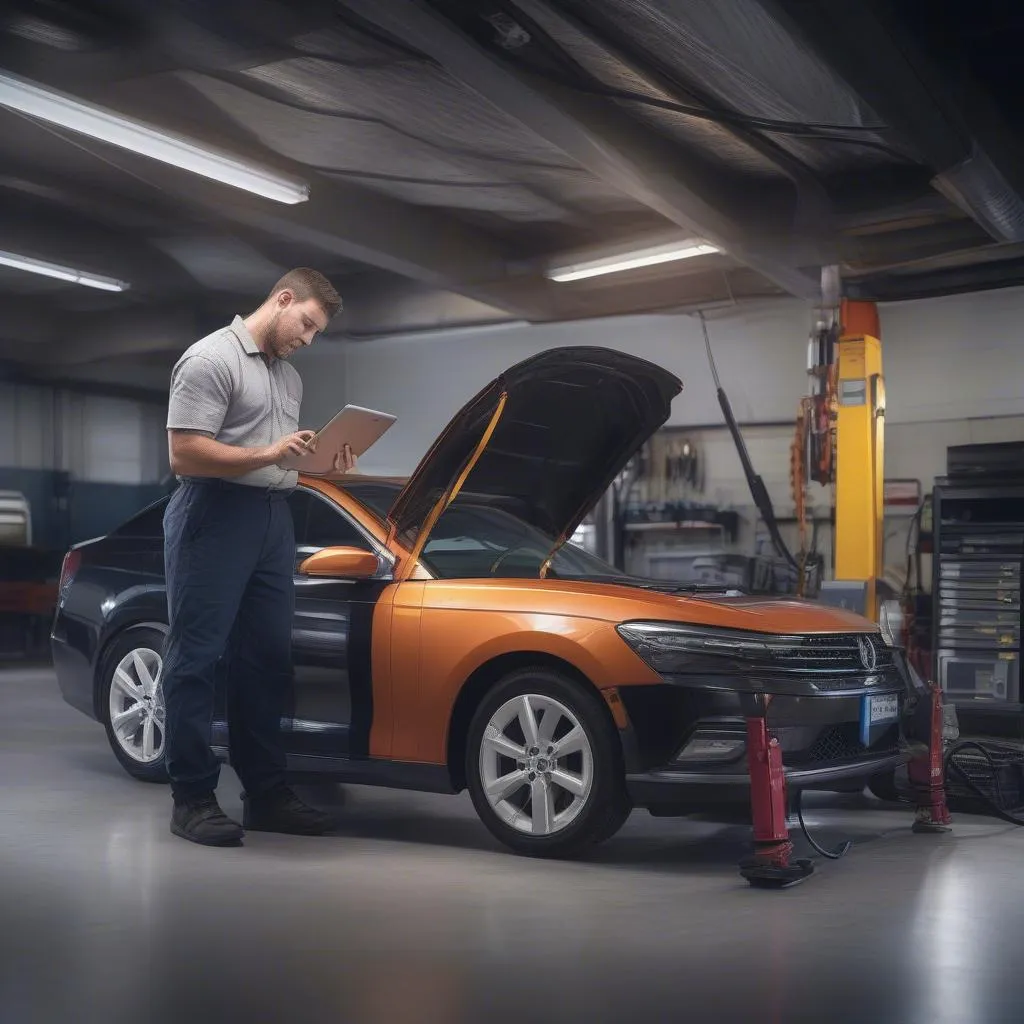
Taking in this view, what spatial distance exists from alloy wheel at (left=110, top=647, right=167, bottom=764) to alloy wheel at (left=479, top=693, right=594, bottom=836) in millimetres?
1784

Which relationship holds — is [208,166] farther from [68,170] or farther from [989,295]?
[989,295]

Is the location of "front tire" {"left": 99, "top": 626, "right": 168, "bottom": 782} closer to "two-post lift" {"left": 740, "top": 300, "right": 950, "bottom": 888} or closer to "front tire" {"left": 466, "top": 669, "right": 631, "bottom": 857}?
"front tire" {"left": 466, "top": 669, "right": 631, "bottom": 857}

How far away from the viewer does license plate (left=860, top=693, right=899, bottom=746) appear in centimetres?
429

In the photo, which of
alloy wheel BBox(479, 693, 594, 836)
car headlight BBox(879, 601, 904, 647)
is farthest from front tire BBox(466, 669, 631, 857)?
car headlight BBox(879, 601, 904, 647)

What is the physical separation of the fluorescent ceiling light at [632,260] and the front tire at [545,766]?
21.7 ft

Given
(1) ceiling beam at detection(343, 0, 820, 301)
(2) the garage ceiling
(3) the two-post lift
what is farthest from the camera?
(3) the two-post lift

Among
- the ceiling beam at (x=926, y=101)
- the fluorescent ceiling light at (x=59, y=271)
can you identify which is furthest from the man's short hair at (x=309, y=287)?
the fluorescent ceiling light at (x=59, y=271)

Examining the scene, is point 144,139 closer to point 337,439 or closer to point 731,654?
point 337,439

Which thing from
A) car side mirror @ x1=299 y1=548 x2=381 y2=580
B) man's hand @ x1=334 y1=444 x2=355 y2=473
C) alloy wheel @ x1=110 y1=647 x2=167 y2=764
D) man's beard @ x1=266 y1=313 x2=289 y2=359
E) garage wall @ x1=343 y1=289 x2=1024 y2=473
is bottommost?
alloy wheel @ x1=110 y1=647 x2=167 y2=764

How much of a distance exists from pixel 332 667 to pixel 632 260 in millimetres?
7336

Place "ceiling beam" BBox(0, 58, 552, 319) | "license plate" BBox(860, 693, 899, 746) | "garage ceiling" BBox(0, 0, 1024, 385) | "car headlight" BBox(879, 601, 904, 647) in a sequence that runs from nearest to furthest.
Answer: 1. "license plate" BBox(860, 693, 899, 746)
2. "garage ceiling" BBox(0, 0, 1024, 385)
3. "ceiling beam" BBox(0, 58, 552, 319)
4. "car headlight" BBox(879, 601, 904, 647)

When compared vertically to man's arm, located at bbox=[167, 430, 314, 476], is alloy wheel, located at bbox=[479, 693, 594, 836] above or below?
below

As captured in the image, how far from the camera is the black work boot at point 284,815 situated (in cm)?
477

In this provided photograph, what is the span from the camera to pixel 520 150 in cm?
928
